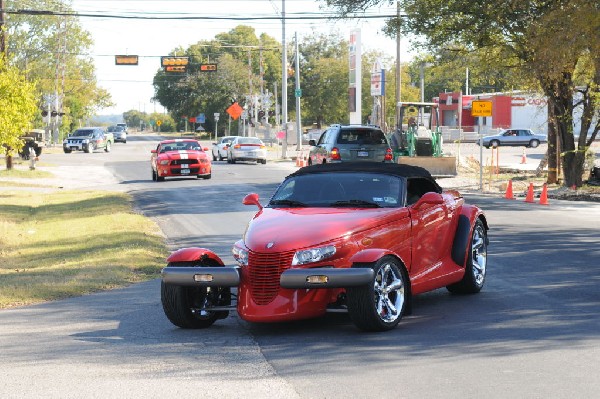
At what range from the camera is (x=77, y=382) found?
8117mm

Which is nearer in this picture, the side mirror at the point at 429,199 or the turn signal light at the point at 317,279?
the turn signal light at the point at 317,279

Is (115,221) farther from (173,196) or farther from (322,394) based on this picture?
(322,394)

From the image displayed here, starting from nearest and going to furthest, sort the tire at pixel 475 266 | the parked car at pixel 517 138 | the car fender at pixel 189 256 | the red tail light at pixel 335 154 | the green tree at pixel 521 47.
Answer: the car fender at pixel 189 256 → the tire at pixel 475 266 → the green tree at pixel 521 47 → the red tail light at pixel 335 154 → the parked car at pixel 517 138

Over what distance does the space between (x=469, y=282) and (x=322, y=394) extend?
4706 mm

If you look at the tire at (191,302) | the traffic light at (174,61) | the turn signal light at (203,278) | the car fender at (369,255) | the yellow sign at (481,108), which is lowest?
the tire at (191,302)

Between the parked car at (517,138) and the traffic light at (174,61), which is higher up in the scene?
the traffic light at (174,61)

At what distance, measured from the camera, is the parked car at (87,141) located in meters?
73.7

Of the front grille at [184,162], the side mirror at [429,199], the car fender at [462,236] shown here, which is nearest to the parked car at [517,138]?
the front grille at [184,162]

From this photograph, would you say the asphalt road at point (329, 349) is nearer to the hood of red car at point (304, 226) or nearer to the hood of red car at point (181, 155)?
A: the hood of red car at point (304, 226)

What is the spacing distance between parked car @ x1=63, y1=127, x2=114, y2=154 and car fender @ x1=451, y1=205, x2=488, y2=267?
64.0 m

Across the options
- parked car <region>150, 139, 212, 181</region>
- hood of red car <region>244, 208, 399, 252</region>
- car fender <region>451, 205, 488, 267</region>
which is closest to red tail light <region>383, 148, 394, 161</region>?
parked car <region>150, 139, 212, 181</region>

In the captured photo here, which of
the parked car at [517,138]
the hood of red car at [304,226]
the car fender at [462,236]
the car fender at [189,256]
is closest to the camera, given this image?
the hood of red car at [304,226]

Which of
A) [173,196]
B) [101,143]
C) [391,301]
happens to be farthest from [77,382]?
[101,143]

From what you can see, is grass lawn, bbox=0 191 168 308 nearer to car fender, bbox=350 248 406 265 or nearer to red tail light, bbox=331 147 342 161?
car fender, bbox=350 248 406 265
